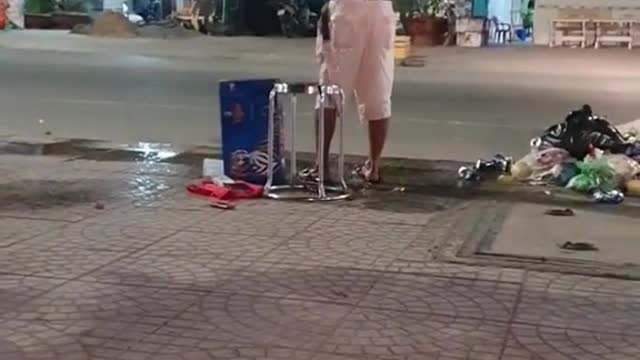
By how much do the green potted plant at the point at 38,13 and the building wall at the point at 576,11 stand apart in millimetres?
13266

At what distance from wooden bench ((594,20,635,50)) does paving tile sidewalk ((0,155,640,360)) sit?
1823cm

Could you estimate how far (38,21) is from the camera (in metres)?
29.4

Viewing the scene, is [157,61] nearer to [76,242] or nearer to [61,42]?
[61,42]

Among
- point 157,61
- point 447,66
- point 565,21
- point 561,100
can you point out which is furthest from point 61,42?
point 561,100

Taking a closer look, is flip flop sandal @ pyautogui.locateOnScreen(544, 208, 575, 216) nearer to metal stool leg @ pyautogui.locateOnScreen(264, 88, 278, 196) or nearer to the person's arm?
metal stool leg @ pyautogui.locateOnScreen(264, 88, 278, 196)

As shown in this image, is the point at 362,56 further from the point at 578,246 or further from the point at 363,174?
the point at 578,246

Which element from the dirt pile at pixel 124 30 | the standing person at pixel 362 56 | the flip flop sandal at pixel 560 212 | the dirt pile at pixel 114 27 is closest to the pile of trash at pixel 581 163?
the flip flop sandal at pixel 560 212

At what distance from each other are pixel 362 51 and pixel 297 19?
63.9 ft

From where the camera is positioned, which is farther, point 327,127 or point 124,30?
point 124,30

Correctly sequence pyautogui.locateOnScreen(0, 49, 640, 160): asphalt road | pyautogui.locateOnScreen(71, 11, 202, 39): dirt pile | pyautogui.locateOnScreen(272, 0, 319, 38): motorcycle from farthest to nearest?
pyautogui.locateOnScreen(272, 0, 319, 38): motorcycle
pyautogui.locateOnScreen(71, 11, 202, 39): dirt pile
pyautogui.locateOnScreen(0, 49, 640, 160): asphalt road

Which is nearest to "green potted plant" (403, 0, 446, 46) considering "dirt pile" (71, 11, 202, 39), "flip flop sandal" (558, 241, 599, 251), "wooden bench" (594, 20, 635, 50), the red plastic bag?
"wooden bench" (594, 20, 635, 50)

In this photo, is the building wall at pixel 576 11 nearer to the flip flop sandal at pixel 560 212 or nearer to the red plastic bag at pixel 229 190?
the flip flop sandal at pixel 560 212

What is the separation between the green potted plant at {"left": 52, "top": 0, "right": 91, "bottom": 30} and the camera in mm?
28922

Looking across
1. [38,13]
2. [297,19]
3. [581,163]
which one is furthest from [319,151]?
[38,13]
